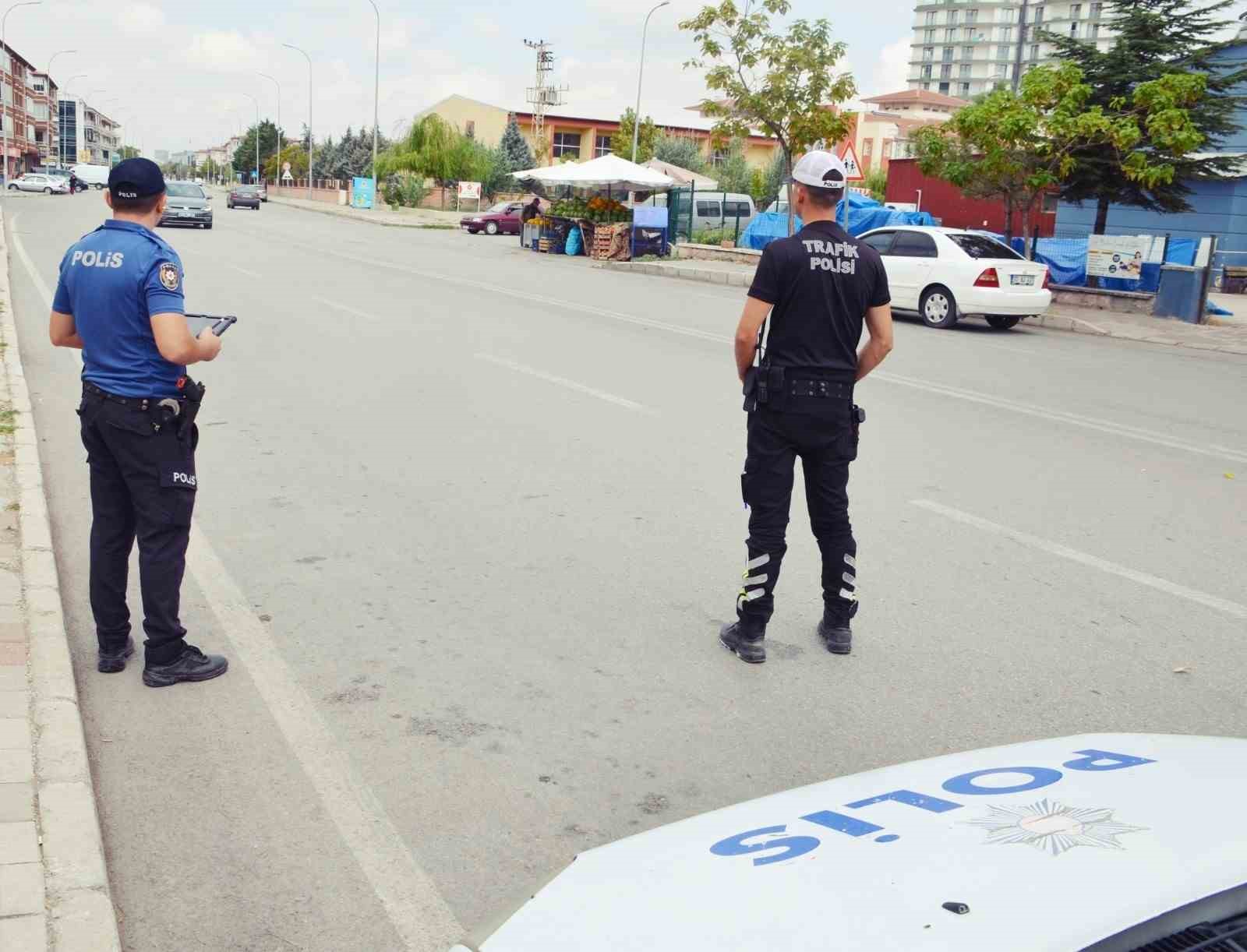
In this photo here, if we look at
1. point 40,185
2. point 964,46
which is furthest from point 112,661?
point 964,46

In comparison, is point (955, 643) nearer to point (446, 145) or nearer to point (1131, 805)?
point (1131, 805)

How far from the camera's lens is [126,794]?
366 centimetres

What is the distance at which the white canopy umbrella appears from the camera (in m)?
34.6

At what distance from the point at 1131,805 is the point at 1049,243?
24133mm

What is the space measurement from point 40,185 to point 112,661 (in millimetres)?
80324

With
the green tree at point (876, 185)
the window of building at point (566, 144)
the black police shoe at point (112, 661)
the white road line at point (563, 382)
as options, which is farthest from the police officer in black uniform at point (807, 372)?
the window of building at point (566, 144)

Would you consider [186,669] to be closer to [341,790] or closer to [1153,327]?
[341,790]

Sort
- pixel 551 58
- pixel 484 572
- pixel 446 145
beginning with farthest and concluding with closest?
pixel 551 58
pixel 446 145
pixel 484 572

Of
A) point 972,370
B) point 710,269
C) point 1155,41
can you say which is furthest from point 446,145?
point 972,370

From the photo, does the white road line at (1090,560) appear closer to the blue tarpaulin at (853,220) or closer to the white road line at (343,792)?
the white road line at (343,792)

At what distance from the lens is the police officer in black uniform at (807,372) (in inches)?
182

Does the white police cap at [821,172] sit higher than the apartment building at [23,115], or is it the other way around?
the apartment building at [23,115]

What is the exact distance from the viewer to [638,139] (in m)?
67.2

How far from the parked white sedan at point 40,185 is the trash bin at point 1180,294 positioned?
70.8m
